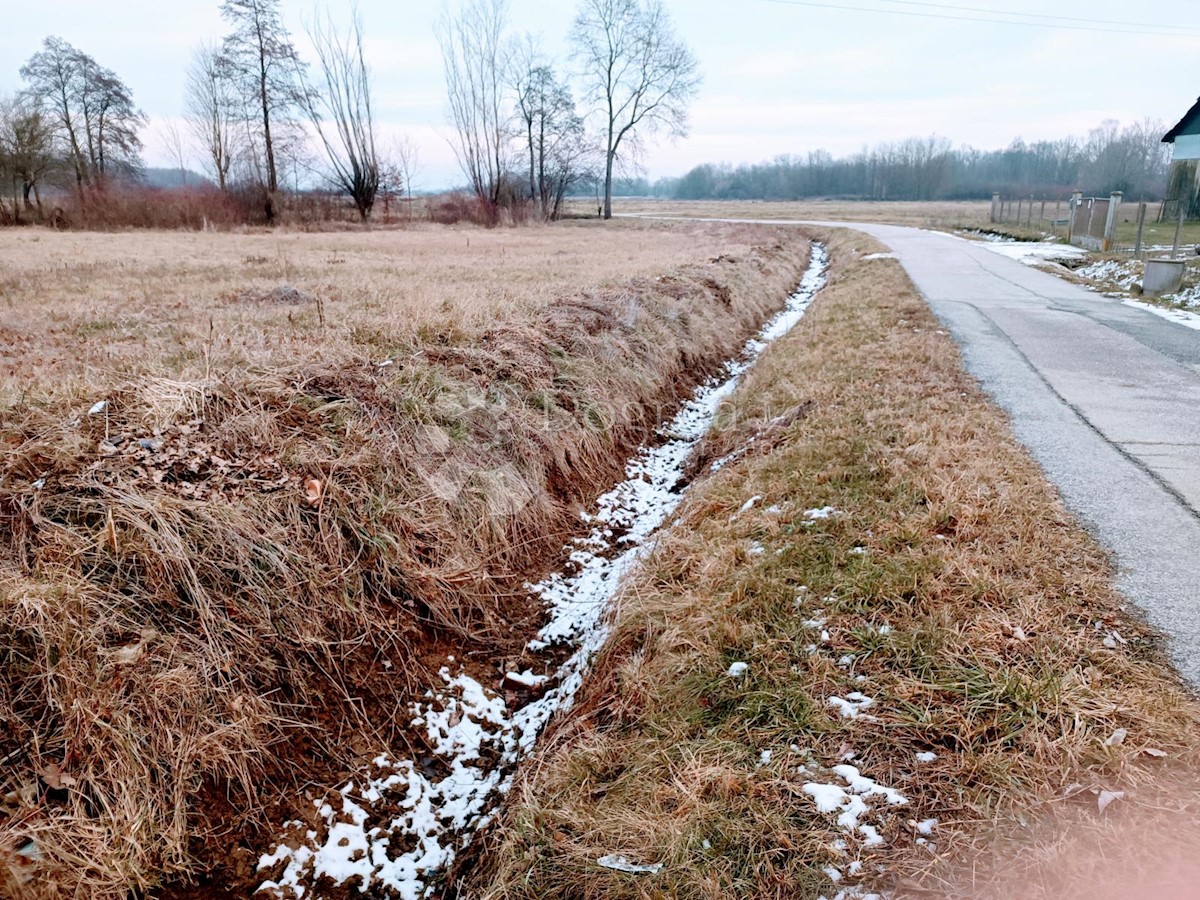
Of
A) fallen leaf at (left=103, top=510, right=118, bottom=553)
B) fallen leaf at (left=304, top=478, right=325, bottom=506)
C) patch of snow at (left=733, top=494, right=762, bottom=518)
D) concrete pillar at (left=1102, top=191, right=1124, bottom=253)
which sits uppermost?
concrete pillar at (left=1102, top=191, right=1124, bottom=253)

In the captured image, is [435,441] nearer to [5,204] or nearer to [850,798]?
[850,798]

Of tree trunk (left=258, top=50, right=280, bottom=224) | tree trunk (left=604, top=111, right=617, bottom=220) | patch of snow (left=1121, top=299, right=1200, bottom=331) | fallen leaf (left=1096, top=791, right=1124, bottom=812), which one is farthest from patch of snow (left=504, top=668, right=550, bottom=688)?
tree trunk (left=604, top=111, right=617, bottom=220)

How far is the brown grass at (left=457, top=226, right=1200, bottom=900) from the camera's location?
2164 mm

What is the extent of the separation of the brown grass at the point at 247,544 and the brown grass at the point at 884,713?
1.06 meters

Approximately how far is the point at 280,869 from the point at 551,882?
117 centimetres

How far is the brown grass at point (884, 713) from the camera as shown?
216 centimetres

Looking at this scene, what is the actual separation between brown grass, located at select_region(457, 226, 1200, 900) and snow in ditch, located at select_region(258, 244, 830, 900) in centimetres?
24

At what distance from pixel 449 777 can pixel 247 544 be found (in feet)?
5.08

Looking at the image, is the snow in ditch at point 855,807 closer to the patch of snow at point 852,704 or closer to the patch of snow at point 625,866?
the patch of snow at point 852,704

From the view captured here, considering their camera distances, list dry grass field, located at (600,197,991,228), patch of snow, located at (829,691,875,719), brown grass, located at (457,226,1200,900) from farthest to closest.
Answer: dry grass field, located at (600,197,991,228), patch of snow, located at (829,691,875,719), brown grass, located at (457,226,1200,900)

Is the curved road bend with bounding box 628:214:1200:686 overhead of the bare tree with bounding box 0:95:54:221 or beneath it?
beneath

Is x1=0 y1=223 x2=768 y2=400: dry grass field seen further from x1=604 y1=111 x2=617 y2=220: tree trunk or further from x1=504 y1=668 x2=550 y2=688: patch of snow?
x1=604 y1=111 x2=617 y2=220: tree trunk

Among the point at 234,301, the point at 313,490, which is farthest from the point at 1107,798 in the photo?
the point at 234,301

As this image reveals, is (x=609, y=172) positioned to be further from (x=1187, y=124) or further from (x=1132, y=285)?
(x=1132, y=285)
